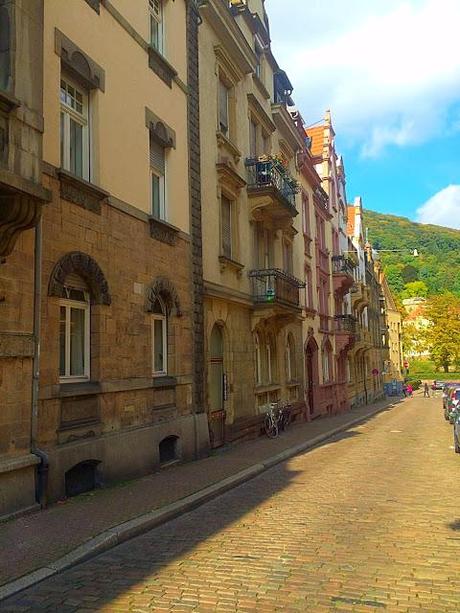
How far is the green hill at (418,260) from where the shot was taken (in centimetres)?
12744

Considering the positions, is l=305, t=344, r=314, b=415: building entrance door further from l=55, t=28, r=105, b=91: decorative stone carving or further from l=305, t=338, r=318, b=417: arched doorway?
l=55, t=28, r=105, b=91: decorative stone carving

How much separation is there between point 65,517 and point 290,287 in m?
13.7

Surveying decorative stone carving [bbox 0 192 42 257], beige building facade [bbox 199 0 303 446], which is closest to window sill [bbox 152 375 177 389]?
beige building facade [bbox 199 0 303 446]

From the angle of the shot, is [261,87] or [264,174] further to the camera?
[261,87]

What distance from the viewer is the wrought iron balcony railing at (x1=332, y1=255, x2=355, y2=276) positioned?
34.3 meters

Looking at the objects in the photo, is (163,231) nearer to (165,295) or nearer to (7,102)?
(165,295)

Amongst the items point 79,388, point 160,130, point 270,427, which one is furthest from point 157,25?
point 270,427

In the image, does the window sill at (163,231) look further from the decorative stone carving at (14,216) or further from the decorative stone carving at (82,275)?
the decorative stone carving at (14,216)

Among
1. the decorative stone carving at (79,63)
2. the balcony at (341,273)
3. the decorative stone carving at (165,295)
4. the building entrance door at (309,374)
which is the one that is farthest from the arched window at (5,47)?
the balcony at (341,273)

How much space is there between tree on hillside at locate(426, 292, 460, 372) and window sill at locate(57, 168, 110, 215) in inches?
2924

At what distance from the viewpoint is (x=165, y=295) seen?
12.7 metres

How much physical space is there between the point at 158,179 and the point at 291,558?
9.22 metres

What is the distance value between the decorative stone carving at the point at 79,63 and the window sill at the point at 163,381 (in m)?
5.69

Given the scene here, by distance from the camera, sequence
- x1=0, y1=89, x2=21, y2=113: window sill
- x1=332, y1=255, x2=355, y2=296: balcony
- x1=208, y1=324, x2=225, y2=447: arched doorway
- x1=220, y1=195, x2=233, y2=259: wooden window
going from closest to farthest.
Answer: x1=0, y1=89, x2=21, y2=113: window sill
x1=208, y1=324, x2=225, y2=447: arched doorway
x1=220, y1=195, x2=233, y2=259: wooden window
x1=332, y1=255, x2=355, y2=296: balcony
